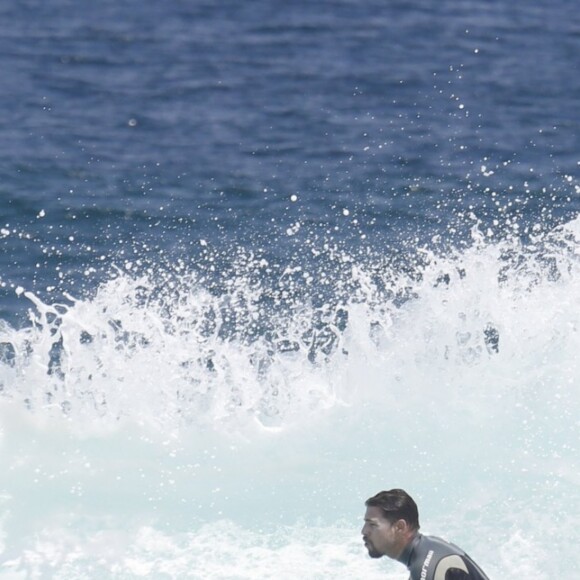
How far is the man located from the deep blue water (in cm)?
1114

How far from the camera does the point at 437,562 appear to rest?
8984mm

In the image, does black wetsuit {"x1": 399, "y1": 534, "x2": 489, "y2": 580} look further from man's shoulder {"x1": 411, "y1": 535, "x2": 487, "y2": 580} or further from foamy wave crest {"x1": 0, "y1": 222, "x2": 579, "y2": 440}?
foamy wave crest {"x1": 0, "y1": 222, "x2": 579, "y2": 440}

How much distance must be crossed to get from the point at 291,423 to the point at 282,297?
3.15m

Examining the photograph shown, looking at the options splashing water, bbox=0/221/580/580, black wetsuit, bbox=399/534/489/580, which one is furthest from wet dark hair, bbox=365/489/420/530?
splashing water, bbox=0/221/580/580

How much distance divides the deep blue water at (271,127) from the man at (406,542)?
11135 mm

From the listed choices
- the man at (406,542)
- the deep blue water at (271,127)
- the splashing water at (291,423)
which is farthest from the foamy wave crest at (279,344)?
the man at (406,542)

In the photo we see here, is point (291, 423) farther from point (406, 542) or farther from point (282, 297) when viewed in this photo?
point (406, 542)

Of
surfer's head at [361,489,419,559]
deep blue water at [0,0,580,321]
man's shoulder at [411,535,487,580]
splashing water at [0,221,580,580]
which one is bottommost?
splashing water at [0,221,580,580]

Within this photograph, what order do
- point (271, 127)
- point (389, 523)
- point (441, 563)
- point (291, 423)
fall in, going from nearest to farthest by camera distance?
1. point (441, 563)
2. point (389, 523)
3. point (291, 423)
4. point (271, 127)

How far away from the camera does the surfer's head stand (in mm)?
9070

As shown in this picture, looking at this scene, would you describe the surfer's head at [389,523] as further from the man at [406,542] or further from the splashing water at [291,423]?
the splashing water at [291,423]

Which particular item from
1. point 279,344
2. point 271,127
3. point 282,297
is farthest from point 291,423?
point 271,127

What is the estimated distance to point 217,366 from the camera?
679 inches

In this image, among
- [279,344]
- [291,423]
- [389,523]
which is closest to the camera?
[389,523]
